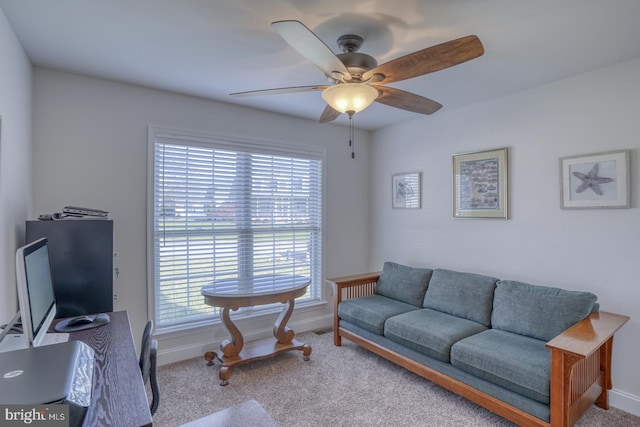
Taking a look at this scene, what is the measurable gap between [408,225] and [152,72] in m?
3.02

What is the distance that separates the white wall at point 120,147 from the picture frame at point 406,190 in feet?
5.14

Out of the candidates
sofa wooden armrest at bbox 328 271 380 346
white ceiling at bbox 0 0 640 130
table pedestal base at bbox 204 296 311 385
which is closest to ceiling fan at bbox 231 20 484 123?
white ceiling at bbox 0 0 640 130

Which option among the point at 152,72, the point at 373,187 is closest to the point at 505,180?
the point at 373,187

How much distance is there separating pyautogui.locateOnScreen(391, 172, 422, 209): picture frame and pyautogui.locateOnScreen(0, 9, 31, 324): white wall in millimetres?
3513

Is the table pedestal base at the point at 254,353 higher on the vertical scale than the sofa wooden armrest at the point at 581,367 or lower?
lower

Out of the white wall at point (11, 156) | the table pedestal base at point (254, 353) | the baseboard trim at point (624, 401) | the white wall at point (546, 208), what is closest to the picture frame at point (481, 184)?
the white wall at point (546, 208)

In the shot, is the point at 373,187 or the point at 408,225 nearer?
the point at 408,225

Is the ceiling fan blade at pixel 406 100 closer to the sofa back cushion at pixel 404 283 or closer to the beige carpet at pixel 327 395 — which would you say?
the sofa back cushion at pixel 404 283

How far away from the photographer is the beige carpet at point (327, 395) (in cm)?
227

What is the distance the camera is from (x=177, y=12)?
181cm

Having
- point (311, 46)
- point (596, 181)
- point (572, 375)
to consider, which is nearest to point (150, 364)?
point (311, 46)

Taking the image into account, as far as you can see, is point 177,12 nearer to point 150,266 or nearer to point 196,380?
point 150,266

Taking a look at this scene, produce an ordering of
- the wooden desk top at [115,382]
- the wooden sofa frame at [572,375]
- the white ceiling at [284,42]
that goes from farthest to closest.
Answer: the wooden sofa frame at [572,375] < the white ceiling at [284,42] < the wooden desk top at [115,382]

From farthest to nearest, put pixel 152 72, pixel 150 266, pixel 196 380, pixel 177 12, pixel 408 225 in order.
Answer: pixel 408 225, pixel 150 266, pixel 196 380, pixel 152 72, pixel 177 12
